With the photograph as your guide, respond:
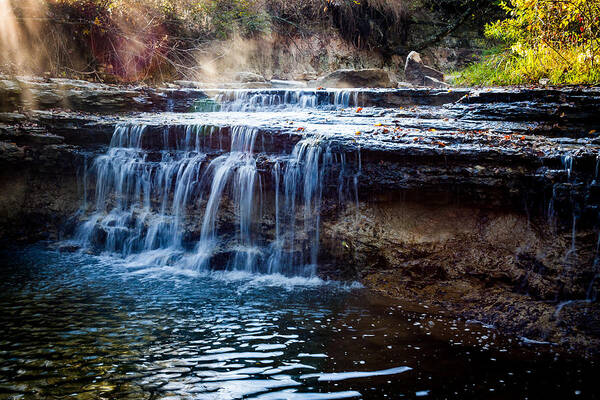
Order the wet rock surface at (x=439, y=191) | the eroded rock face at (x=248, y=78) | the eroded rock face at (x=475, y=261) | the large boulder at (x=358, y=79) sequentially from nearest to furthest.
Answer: the eroded rock face at (x=475, y=261) → the wet rock surface at (x=439, y=191) → the large boulder at (x=358, y=79) → the eroded rock face at (x=248, y=78)

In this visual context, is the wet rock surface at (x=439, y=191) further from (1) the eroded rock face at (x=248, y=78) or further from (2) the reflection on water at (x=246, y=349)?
(1) the eroded rock face at (x=248, y=78)

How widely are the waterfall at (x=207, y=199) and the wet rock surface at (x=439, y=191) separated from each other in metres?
0.08

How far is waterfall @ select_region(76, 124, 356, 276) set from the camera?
599cm

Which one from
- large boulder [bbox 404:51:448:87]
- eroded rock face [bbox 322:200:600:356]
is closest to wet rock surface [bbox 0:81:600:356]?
eroded rock face [bbox 322:200:600:356]

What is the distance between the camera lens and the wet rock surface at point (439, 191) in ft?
15.1

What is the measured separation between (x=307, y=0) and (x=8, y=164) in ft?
45.6

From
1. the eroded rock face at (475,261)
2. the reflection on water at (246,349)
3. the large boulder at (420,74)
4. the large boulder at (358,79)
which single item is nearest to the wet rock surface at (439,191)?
the eroded rock face at (475,261)

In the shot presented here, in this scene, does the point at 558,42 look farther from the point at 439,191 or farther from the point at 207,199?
the point at 207,199

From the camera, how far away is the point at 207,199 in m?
6.66

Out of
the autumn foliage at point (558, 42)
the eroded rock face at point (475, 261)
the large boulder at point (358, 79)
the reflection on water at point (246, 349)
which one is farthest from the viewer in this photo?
the large boulder at point (358, 79)

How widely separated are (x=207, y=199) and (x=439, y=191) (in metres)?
3.80

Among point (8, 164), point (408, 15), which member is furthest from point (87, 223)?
point (408, 15)

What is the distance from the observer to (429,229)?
5473 millimetres

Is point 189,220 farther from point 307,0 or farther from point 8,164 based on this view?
point 307,0
